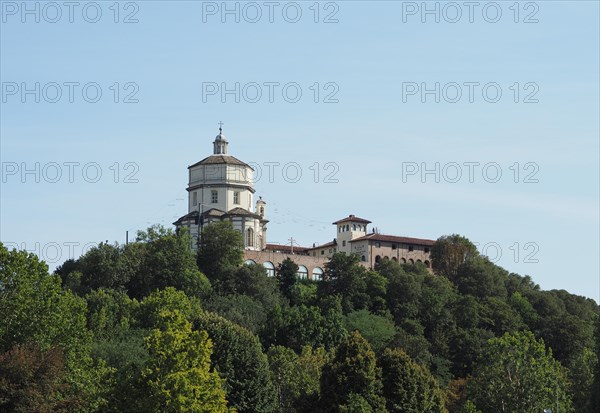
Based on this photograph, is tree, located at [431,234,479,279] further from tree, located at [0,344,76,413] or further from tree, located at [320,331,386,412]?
tree, located at [0,344,76,413]

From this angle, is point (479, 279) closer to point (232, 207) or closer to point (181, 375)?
point (232, 207)

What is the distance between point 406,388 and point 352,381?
3564 millimetres

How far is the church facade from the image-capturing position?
14075cm

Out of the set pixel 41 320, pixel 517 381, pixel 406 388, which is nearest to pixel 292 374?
pixel 406 388

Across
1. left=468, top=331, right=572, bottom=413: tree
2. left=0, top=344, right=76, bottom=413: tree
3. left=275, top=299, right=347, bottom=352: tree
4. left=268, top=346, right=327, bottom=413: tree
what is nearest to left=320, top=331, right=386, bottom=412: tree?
left=468, top=331, right=572, bottom=413: tree

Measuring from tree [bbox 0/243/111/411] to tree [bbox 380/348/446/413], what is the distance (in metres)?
17.0

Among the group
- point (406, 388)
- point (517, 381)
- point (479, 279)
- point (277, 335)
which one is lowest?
point (406, 388)

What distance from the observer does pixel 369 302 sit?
431 ft

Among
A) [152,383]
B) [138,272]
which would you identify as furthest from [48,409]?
[138,272]

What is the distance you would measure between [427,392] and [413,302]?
52.3 meters

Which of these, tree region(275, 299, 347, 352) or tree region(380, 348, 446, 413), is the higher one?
tree region(275, 299, 347, 352)

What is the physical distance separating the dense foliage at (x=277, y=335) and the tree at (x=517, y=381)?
96mm

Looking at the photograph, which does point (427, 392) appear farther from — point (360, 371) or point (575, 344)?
point (575, 344)

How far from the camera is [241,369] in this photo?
82.1m
